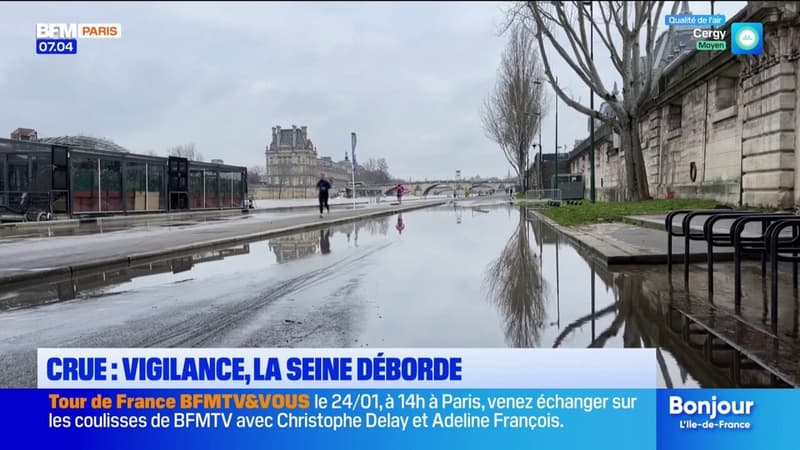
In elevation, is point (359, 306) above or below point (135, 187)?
below

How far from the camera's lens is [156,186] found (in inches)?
1196

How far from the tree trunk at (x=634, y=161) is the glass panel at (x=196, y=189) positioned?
23190 mm

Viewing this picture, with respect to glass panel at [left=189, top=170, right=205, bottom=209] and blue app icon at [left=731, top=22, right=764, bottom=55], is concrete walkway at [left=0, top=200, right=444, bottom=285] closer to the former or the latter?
blue app icon at [left=731, top=22, right=764, bottom=55]

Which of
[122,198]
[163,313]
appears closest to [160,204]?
[122,198]

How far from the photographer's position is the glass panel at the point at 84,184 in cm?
2470

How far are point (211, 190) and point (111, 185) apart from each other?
8220mm

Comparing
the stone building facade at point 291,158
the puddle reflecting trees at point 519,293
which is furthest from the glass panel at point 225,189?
the stone building facade at point 291,158

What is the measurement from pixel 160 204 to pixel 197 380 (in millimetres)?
30363

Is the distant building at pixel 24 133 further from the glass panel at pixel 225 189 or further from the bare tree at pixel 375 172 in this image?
the bare tree at pixel 375 172

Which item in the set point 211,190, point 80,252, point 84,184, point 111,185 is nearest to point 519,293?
point 80,252

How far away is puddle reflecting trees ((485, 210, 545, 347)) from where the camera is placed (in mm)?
4785

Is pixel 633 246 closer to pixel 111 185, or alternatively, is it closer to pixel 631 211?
pixel 631 211

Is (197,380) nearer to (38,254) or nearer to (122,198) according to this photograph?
(38,254)

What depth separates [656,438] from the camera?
261 cm
